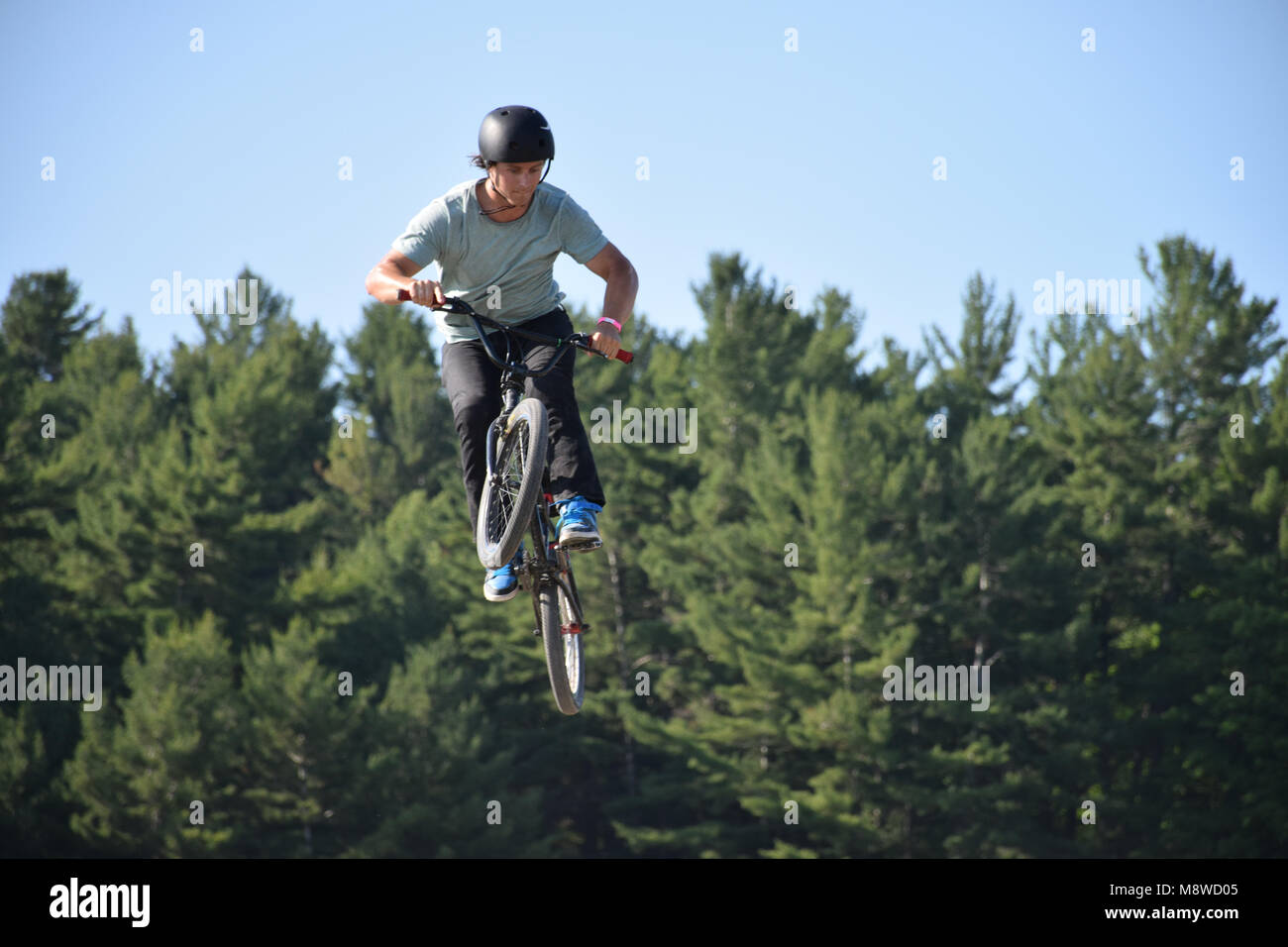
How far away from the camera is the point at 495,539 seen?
24.1 ft

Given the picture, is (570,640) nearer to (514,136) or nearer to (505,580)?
(505,580)

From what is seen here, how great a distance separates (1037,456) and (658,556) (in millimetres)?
14893

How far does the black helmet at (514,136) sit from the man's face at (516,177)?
7 cm

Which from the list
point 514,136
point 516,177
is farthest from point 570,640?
point 514,136

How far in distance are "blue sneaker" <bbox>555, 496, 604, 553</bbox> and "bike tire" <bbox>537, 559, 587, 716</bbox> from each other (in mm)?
481

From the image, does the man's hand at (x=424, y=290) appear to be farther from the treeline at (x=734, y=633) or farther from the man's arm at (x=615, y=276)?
the treeline at (x=734, y=633)

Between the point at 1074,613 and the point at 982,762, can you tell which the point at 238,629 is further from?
the point at 1074,613

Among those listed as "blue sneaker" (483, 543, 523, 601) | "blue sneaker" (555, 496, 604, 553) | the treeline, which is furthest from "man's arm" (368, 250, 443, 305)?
the treeline

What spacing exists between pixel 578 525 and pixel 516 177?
69.0 inches

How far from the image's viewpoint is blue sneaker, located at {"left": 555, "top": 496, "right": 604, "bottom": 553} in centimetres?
702

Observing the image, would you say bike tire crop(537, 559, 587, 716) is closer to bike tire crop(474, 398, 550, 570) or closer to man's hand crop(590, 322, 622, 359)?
bike tire crop(474, 398, 550, 570)

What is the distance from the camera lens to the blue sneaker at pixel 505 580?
723cm

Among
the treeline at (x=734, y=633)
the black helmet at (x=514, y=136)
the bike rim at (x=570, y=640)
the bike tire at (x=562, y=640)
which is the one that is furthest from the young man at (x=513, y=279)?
the treeline at (x=734, y=633)
